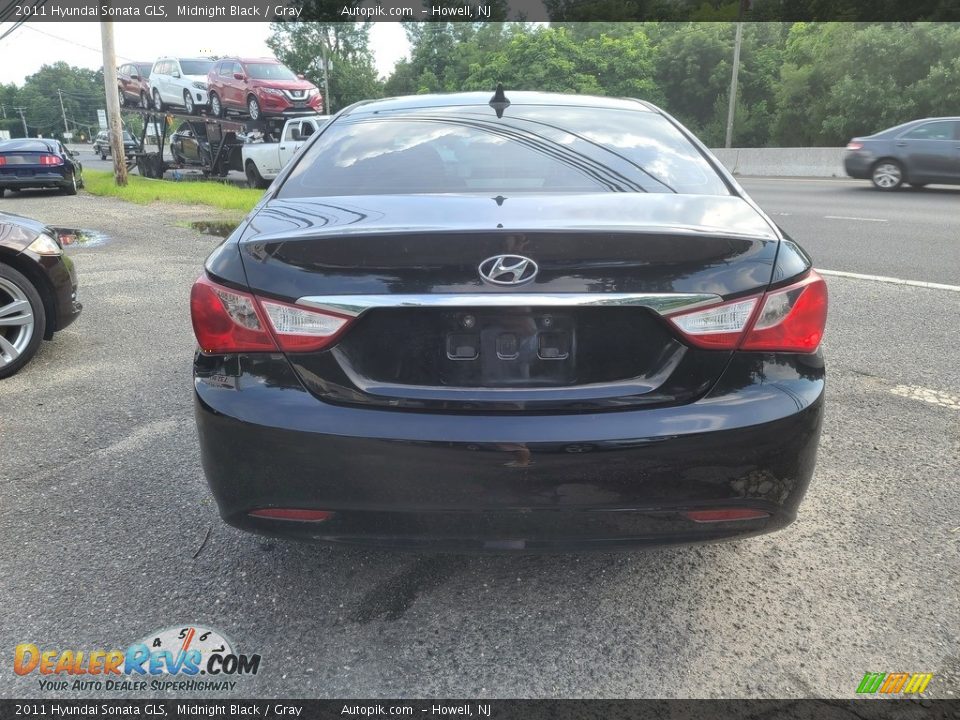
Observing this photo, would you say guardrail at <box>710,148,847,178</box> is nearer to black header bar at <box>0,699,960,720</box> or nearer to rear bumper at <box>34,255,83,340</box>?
rear bumper at <box>34,255,83,340</box>

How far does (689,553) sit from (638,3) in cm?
5847

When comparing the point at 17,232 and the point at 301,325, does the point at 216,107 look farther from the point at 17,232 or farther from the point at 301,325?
the point at 301,325

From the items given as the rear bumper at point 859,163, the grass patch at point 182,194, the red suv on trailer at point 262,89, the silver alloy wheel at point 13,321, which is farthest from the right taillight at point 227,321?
the red suv on trailer at point 262,89

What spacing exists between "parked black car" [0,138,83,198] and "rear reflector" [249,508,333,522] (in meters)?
18.6

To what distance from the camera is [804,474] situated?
2.12 m

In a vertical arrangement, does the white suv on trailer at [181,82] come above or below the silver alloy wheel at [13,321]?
above

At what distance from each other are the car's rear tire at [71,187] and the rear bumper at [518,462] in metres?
18.9

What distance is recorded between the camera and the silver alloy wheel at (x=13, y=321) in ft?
15.3

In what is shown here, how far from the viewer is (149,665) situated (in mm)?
2180

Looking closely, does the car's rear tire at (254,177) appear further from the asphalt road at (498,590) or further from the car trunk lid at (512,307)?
the car trunk lid at (512,307)

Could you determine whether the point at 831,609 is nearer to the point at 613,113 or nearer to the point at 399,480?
the point at 399,480

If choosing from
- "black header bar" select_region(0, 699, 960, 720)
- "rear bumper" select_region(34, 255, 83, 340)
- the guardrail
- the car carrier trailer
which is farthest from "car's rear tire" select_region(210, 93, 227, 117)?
"black header bar" select_region(0, 699, 960, 720)

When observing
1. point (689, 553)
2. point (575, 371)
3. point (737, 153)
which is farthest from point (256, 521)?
point (737, 153)

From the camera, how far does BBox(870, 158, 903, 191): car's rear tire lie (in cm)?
1549
